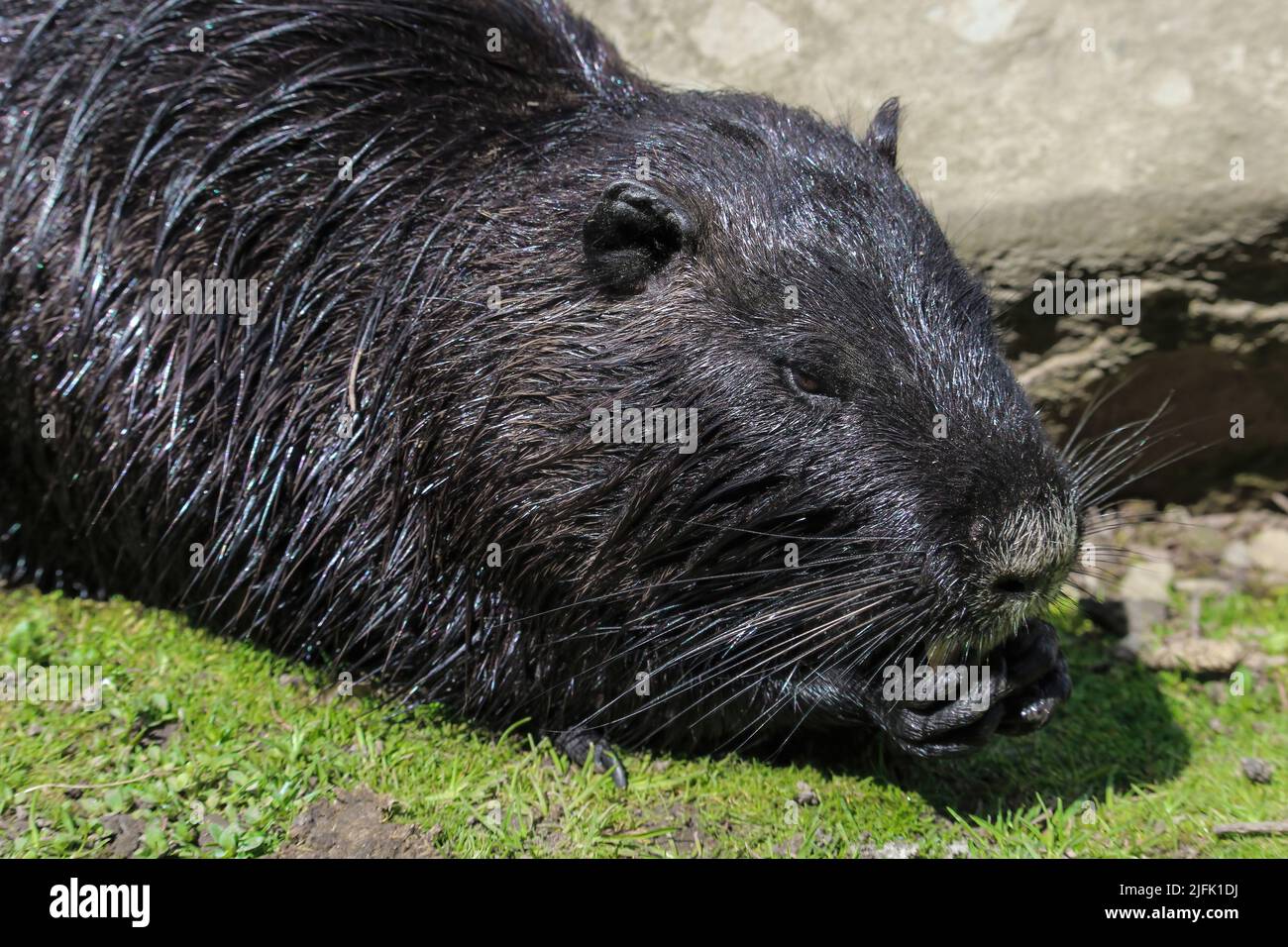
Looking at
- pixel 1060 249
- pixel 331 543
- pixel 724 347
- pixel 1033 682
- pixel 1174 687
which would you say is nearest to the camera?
pixel 724 347

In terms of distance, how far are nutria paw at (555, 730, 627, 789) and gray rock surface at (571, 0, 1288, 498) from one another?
277 centimetres

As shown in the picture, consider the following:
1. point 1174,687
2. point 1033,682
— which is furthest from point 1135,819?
point 1174,687

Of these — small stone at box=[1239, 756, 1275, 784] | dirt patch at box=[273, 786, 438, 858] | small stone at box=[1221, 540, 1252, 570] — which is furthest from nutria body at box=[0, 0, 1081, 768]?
small stone at box=[1221, 540, 1252, 570]

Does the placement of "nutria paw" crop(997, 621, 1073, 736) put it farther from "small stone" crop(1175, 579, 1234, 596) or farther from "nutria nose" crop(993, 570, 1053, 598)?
"small stone" crop(1175, 579, 1234, 596)

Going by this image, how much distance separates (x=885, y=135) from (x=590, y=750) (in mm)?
2680

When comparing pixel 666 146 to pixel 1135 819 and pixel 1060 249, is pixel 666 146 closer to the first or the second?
pixel 1060 249

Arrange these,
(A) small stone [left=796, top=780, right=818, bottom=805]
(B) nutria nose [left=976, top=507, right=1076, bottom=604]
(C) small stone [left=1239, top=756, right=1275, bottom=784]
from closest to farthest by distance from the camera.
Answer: (B) nutria nose [left=976, top=507, right=1076, bottom=604]
(A) small stone [left=796, top=780, right=818, bottom=805]
(C) small stone [left=1239, top=756, right=1275, bottom=784]

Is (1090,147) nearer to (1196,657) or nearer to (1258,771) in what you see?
(1196,657)

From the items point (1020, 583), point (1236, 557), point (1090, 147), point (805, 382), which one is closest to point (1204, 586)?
point (1236, 557)

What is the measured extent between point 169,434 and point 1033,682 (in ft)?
11.2

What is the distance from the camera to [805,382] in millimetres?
4176

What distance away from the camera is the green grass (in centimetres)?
423

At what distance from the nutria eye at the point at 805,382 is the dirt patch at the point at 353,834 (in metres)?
1.96

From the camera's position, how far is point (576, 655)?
4.61 meters
